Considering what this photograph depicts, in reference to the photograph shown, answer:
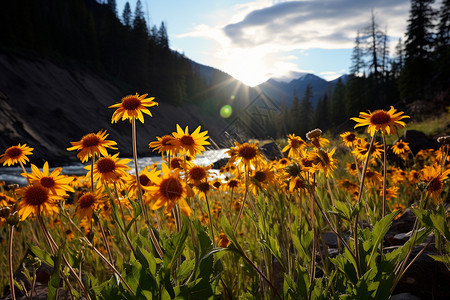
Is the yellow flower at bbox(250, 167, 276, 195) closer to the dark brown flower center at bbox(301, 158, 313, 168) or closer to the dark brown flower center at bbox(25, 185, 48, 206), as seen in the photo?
the dark brown flower center at bbox(301, 158, 313, 168)

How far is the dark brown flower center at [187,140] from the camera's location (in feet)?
5.25

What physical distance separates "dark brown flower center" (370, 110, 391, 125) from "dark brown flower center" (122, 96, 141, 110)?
1.28 metres

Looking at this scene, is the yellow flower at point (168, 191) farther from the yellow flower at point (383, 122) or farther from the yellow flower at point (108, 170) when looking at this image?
the yellow flower at point (383, 122)

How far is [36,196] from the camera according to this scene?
48.5 inches

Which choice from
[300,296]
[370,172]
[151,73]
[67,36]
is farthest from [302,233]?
[151,73]

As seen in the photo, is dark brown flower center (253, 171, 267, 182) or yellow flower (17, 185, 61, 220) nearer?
yellow flower (17, 185, 61, 220)

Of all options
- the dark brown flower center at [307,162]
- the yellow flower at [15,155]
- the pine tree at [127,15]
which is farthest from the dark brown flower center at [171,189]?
the pine tree at [127,15]

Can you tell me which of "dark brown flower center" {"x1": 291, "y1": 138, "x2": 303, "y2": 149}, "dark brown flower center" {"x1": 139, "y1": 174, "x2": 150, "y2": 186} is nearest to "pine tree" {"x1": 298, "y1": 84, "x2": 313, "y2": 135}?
"dark brown flower center" {"x1": 291, "y1": 138, "x2": 303, "y2": 149}

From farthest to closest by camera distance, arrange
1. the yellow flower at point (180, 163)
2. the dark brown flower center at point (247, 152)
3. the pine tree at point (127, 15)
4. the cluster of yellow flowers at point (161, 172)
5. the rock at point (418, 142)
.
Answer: the pine tree at point (127, 15), the rock at point (418, 142), the dark brown flower center at point (247, 152), the yellow flower at point (180, 163), the cluster of yellow flowers at point (161, 172)

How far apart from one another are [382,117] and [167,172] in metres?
1.17

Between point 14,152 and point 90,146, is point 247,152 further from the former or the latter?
point 14,152

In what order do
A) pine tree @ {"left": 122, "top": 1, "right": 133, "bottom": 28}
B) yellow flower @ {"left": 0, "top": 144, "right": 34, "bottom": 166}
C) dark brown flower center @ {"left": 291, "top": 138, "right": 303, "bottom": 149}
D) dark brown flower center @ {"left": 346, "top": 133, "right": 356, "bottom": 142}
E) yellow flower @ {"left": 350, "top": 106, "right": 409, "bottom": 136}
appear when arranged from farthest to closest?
1. pine tree @ {"left": 122, "top": 1, "right": 133, "bottom": 28}
2. dark brown flower center @ {"left": 346, "top": 133, "right": 356, "bottom": 142}
3. dark brown flower center @ {"left": 291, "top": 138, "right": 303, "bottom": 149}
4. yellow flower @ {"left": 0, "top": 144, "right": 34, "bottom": 166}
5. yellow flower @ {"left": 350, "top": 106, "right": 409, "bottom": 136}

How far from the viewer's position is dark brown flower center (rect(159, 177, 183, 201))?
1086 millimetres

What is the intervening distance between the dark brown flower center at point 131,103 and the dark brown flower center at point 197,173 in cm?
47
